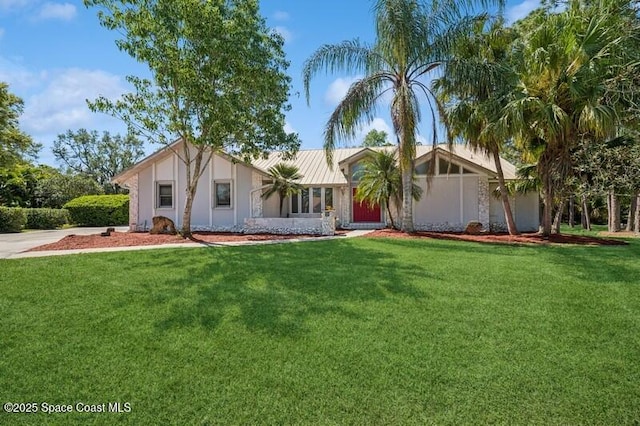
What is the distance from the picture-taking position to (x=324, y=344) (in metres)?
4.67

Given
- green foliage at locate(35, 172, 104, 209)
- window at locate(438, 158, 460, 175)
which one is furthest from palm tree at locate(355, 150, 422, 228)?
green foliage at locate(35, 172, 104, 209)

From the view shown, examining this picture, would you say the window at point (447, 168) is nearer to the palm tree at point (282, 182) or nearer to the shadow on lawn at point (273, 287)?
the palm tree at point (282, 182)

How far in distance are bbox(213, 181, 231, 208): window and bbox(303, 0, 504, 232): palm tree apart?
6355mm

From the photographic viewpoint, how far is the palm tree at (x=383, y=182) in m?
16.0

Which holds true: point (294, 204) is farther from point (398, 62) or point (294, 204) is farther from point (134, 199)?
point (398, 62)

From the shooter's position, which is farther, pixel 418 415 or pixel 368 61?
pixel 368 61

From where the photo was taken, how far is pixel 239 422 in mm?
3395

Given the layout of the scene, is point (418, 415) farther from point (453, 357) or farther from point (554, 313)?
point (554, 313)

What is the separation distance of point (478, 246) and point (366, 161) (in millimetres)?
6997

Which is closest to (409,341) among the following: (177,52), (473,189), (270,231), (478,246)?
(478,246)

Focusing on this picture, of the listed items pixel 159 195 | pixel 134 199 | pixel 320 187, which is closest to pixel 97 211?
pixel 134 199

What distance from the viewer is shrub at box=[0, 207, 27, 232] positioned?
858 inches

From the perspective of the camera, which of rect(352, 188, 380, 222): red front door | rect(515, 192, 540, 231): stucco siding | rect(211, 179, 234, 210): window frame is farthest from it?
rect(352, 188, 380, 222): red front door

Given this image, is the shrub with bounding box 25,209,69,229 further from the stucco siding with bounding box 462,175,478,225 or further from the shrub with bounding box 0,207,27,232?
the stucco siding with bounding box 462,175,478,225
